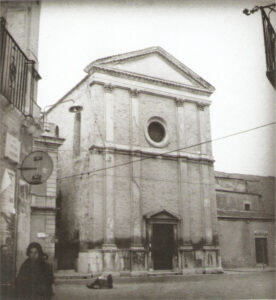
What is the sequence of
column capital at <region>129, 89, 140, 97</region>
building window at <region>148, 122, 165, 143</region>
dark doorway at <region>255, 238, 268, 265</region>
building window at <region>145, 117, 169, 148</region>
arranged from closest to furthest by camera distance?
column capital at <region>129, 89, 140, 97</region>
building window at <region>145, 117, 169, 148</region>
building window at <region>148, 122, 165, 143</region>
dark doorway at <region>255, 238, 268, 265</region>

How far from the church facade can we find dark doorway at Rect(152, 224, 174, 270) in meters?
0.04

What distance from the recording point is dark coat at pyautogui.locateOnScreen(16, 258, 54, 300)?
22.3 feet

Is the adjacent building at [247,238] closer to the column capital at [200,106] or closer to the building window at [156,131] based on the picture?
the column capital at [200,106]

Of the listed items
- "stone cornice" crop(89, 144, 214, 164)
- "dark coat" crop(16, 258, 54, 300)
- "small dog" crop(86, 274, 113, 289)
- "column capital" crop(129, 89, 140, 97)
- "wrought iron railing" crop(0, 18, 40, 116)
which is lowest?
"small dog" crop(86, 274, 113, 289)

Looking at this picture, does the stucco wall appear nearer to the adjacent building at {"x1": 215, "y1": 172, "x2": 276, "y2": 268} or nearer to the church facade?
the adjacent building at {"x1": 215, "y1": 172, "x2": 276, "y2": 268}

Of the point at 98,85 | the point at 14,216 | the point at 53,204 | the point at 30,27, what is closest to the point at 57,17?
the point at 30,27

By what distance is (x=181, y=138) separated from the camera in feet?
58.7

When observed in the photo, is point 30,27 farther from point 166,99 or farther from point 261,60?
point 166,99

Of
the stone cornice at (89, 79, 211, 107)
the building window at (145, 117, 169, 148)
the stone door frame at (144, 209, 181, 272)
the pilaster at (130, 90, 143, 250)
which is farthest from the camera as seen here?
the building window at (145, 117, 169, 148)

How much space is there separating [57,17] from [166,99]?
1038 centimetres

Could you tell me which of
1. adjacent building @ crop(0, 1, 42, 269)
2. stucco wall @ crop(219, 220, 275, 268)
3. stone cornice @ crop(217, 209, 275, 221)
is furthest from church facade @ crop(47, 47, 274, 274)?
adjacent building @ crop(0, 1, 42, 269)

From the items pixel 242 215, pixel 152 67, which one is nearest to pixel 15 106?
pixel 152 67

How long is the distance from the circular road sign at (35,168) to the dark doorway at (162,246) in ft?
32.1

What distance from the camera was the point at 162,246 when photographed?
16.8m
